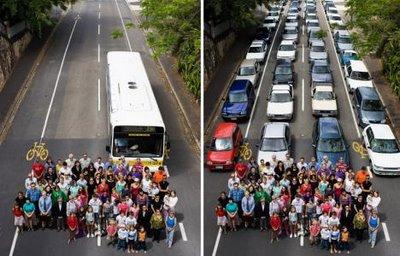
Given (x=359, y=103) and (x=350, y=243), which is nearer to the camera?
(x=350, y=243)

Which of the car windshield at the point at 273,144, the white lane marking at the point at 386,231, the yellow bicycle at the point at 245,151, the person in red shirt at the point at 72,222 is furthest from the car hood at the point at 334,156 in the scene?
the person in red shirt at the point at 72,222

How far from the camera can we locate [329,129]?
87.5ft

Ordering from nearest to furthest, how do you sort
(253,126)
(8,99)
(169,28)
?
(253,126) < (8,99) < (169,28)

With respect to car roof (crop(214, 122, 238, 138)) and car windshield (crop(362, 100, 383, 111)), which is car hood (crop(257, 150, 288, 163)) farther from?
car windshield (crop(362, 100, 383, 111))

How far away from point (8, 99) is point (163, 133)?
14.1m

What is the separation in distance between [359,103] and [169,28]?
12745 mm

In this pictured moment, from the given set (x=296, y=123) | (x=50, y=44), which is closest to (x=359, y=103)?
(x=296, y=123)

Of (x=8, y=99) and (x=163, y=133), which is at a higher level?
(x=163, y=133)

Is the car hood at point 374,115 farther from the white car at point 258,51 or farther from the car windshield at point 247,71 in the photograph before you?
the white car at point 258,51

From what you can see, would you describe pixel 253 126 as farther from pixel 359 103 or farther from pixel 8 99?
pixel 8 99

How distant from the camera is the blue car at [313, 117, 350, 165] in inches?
983

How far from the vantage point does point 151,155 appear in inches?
898

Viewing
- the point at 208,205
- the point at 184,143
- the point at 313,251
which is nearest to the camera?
the point at 313,251

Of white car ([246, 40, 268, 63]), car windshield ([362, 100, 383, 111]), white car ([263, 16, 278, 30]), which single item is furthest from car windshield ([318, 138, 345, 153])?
white car ([263, 16, 278, 30])
